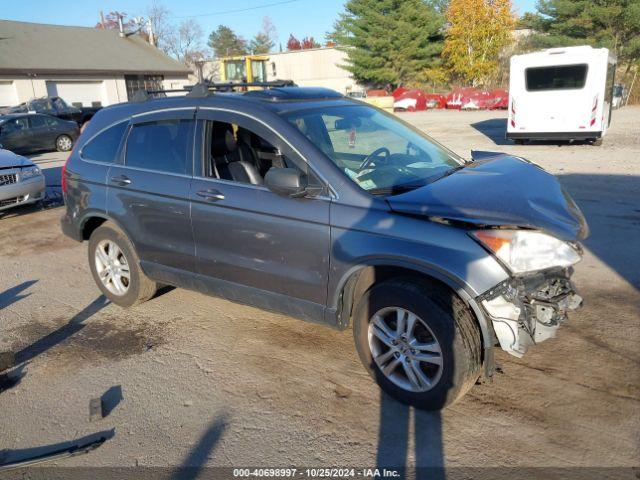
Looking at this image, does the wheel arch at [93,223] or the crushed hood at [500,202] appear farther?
the wheel arch at [93,223]

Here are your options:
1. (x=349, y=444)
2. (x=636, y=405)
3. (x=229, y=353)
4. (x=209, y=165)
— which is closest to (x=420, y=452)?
(x=349, y=444)

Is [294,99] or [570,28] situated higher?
[570,28]

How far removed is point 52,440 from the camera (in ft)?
10.6

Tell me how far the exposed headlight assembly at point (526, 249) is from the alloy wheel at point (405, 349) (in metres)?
0.61

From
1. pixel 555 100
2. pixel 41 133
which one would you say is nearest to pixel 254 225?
pixel 555 100

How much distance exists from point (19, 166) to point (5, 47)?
1196 inches

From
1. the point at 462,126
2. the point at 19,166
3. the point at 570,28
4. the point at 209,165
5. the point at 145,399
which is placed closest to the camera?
the point at 145,399

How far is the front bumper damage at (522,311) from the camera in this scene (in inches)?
116

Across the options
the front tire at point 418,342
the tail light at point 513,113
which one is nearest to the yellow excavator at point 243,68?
the tail light at point 513,113

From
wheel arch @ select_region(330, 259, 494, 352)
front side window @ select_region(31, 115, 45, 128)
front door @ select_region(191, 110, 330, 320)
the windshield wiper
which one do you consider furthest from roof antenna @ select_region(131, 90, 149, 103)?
front side window @ select_region(31, 115, 45, 128)

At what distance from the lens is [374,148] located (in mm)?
4246

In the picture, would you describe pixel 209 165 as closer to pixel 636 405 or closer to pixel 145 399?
pixel 145 399

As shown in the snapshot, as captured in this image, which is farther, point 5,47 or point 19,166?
point 5,47

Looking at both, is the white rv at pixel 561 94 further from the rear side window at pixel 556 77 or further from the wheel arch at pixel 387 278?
the wheel arch at pixel 387 278
